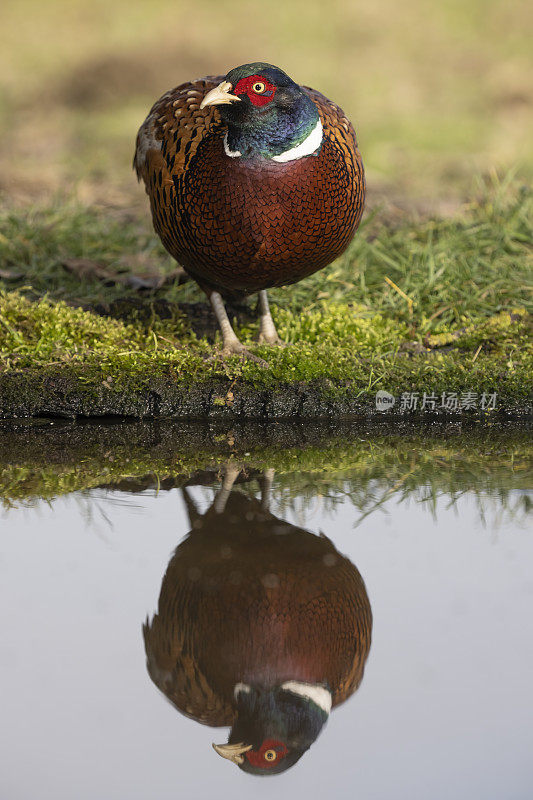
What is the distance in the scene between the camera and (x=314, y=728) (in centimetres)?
208

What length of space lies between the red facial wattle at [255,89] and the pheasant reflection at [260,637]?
1.78 meters

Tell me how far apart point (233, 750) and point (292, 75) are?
34.3 ft

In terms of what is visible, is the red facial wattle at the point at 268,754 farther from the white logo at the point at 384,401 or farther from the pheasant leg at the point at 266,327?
the pheasant leg at the point at 266,327

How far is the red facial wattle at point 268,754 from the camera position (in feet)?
6.43

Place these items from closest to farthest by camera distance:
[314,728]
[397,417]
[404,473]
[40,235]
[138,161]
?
[314,728] < [404,473] < [397,417] < [138,161] < [40,235]

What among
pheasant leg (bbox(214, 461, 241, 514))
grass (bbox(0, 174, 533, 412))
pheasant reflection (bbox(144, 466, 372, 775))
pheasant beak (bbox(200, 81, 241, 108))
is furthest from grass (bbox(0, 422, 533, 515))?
pheasant beak (bbox(200, 81, 241, 108))

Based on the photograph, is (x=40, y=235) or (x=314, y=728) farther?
(x=40, y=235)

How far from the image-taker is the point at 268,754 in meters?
1.99

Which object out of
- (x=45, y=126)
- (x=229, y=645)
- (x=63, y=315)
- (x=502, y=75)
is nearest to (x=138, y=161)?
(x=63, y=315)

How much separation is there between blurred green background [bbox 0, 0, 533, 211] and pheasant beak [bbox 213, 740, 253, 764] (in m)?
5.54

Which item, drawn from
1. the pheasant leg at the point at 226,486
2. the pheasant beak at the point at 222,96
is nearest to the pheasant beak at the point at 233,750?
the pheasant leg at the point at 226,486

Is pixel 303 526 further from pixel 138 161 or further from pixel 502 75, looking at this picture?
pixel 502 75

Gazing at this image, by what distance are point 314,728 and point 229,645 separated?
1.07 feet

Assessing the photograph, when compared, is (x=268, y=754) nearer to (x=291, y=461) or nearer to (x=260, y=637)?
(x=260, y=637)
